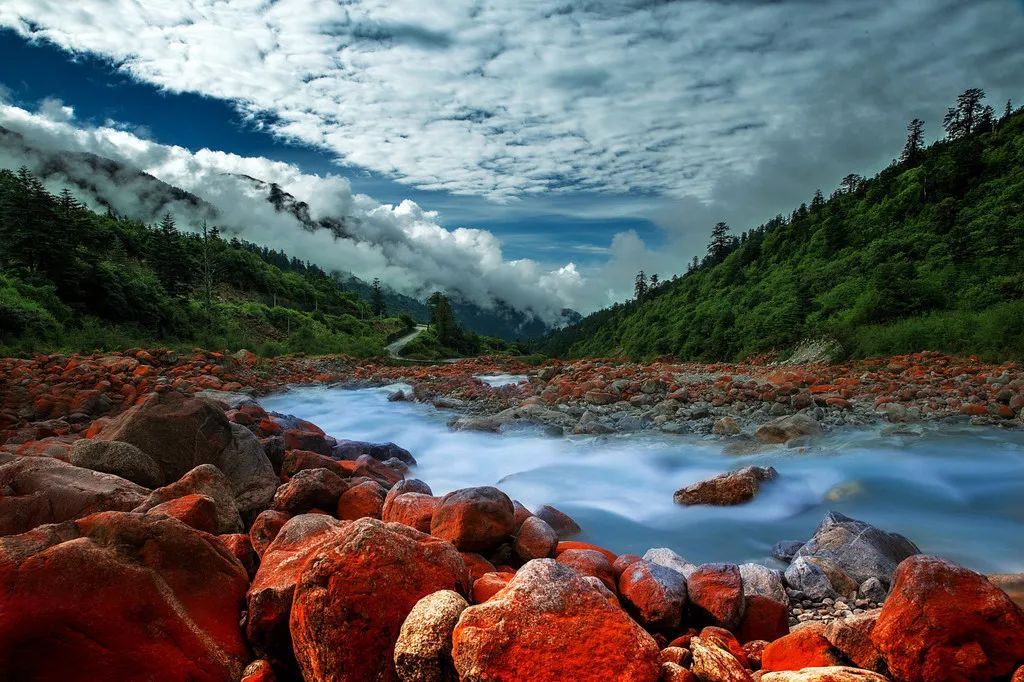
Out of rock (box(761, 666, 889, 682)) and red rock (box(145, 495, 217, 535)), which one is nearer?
rock (box(761, 666, 889, 682))

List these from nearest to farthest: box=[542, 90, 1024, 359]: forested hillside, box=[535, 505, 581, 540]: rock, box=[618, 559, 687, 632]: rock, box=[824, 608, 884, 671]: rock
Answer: box=[824, 608, 884, 671]: rock
box=[618, 559, 687, 632]: rock
box=[535, 505, 581, 540]: rock
box=[542, 90, 1024, 359]: forested hillside

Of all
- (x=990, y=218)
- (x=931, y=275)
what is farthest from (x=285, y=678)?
(x=990, y=218)

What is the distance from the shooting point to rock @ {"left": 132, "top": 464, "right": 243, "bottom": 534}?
4536 millimetres

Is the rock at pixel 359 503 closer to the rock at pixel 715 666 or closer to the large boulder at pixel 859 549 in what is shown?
the rock at pixel 715 666

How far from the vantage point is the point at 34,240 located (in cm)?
2667

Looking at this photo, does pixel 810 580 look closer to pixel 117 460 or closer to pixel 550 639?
pixel 550 639

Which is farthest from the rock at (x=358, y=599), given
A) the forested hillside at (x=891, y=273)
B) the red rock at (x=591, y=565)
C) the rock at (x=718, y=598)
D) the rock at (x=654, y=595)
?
the forested hillside at (x=891, y=273)

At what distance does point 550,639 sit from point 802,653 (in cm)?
173

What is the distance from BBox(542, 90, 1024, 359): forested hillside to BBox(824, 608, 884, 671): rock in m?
19.7

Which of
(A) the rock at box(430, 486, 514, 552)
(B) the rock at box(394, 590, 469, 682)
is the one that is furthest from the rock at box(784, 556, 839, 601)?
(B) the rock at box(394, 590, 469, 682)

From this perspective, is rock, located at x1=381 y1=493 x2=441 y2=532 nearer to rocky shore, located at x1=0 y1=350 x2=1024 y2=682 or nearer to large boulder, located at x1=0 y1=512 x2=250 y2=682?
rocky shore, located at x1=0 y1=350 x2=1024 y2=682

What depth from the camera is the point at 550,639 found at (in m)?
2.55

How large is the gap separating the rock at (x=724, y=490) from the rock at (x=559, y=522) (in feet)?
6.95

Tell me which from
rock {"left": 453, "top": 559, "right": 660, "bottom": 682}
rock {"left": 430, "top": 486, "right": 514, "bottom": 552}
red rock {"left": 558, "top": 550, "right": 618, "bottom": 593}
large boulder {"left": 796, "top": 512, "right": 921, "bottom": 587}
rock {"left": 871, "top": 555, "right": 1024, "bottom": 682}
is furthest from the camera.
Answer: large boulder {"left": 796, "top": 512, "right": 921, "bottom": 587}
